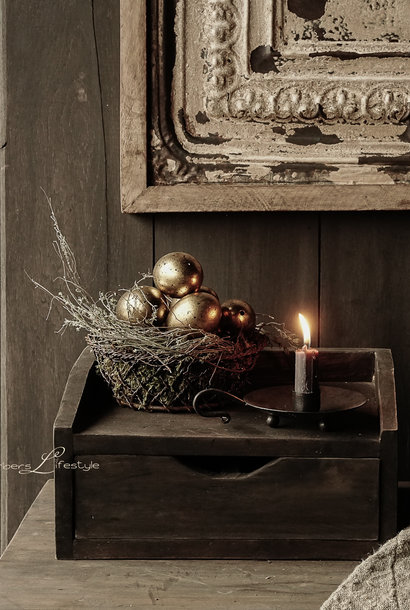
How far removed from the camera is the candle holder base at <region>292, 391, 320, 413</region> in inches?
34.5

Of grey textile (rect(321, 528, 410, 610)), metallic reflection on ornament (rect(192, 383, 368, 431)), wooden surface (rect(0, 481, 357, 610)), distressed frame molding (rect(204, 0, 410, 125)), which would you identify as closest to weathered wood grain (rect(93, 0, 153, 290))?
distressed frame molding (rect(204, 0, 410, 125))

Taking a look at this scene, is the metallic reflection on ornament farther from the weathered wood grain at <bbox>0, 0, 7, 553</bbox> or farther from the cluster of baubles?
the weathered wood grain at <bbox>0, 0, 7, 553</bbox>

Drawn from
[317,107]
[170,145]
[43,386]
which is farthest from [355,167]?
[43,386]

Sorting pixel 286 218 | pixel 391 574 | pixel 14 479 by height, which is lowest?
pixel 14 479

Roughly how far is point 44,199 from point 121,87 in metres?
0.21

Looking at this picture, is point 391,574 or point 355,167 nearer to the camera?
point 391,574

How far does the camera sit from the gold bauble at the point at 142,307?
95 cm

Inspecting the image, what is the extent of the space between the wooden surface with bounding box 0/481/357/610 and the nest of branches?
0.64 feet

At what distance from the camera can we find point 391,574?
76 centimetres

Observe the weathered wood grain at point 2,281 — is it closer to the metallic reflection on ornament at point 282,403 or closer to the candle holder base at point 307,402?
the metallic reflection on ornament at point 282,403

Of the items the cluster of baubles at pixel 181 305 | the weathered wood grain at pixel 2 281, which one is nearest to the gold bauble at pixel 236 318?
the cluster of baubles at pixel 181 305

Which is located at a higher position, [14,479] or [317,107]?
[317,107]

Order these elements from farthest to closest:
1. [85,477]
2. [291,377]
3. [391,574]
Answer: [291,377]
[85,477]
[391,574]

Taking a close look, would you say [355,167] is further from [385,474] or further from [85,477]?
[85,477]
